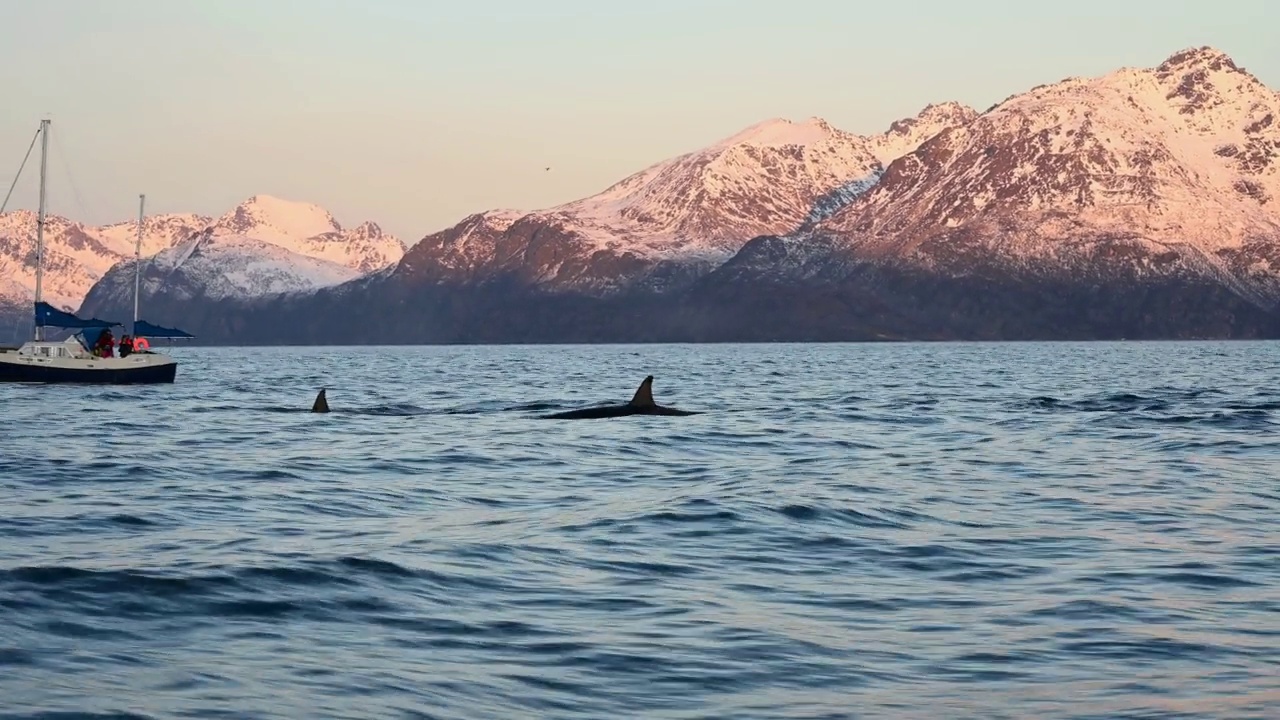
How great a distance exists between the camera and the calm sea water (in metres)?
15.4

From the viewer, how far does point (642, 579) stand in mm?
21969

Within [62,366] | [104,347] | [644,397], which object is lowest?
[62,366]

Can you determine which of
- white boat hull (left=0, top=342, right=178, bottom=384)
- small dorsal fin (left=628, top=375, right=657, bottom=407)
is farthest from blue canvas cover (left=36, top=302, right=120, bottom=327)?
small dorsal fin (left=628, top=375, right=657, bottom=407)

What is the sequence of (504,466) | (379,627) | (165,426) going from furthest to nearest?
(165,426) < (504,466) < (379,627)

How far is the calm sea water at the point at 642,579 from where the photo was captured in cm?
1536

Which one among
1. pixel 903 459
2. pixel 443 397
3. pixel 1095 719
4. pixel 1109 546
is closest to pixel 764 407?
pixel 443 397

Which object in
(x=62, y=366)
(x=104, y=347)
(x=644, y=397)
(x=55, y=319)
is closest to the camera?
(x=644, y=397)

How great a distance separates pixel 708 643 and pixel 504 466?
77.7ft

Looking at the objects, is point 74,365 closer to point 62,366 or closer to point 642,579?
point 62,366

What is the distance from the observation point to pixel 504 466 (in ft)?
134

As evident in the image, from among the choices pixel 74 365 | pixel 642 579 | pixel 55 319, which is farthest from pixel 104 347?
pixel 642 579

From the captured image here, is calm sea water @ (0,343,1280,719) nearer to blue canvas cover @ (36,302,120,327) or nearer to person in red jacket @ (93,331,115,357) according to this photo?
A: person in red jacket @ (93,331,115,357)

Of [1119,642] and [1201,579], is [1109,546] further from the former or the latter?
[1119,642]

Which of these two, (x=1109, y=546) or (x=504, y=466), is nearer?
(x=1109, y=546)
